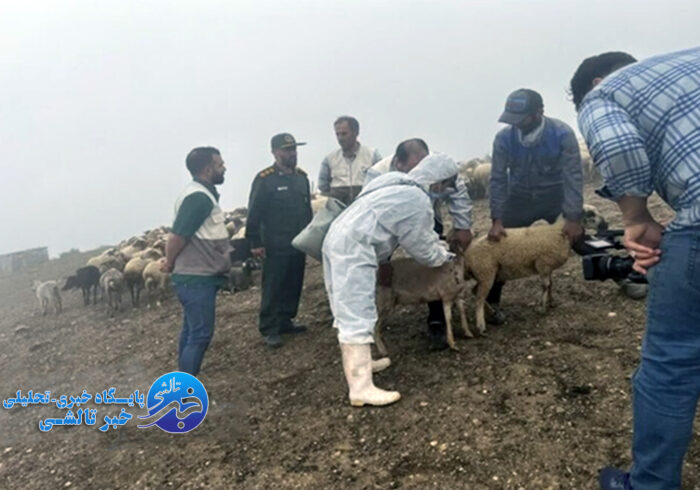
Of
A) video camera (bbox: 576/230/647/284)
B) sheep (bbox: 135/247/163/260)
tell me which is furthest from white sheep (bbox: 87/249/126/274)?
video camera (bbox: 576/230/647/284)

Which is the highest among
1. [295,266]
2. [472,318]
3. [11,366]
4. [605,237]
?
[605,237]

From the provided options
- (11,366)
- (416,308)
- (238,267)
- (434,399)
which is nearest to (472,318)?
(416,308)

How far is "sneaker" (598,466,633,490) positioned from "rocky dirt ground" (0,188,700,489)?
208 mm

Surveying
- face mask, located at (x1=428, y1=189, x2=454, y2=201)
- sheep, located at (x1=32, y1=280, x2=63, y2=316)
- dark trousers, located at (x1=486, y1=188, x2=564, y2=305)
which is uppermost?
face mask, located at (x1=428, y1=189, x2=454, y2=201)

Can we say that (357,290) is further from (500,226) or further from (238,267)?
(238,267)

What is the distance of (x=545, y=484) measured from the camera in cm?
295

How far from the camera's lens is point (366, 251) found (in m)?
4.09

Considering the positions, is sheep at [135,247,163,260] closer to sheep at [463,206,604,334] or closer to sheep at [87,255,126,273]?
sheep at [87,255,126,273]

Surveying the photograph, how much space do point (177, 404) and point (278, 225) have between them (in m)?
2.22

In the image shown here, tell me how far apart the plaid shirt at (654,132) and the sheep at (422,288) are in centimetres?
268

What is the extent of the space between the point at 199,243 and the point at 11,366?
530 centimetres

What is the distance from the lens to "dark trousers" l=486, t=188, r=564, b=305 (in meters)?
5.35

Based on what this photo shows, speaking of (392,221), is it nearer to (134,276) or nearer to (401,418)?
(401,418)

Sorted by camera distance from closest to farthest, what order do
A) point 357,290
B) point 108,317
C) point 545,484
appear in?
point 545,484, point 357,290, point 108,317
